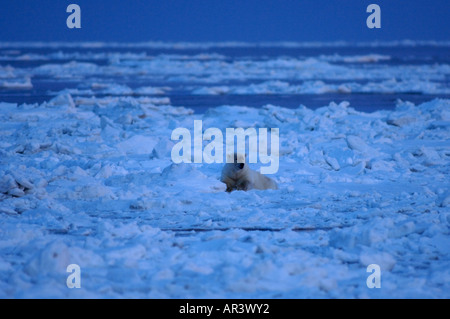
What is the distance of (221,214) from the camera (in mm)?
5352

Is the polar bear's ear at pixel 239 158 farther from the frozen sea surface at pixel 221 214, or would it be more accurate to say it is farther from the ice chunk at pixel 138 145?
the ice chunk at pixel 138 145

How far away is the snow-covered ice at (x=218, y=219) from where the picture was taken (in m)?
3.77

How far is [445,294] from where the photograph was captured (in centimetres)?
365

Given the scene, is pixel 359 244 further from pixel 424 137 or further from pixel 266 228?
pixel 424 137

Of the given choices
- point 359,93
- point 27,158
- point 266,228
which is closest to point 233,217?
point 266,228

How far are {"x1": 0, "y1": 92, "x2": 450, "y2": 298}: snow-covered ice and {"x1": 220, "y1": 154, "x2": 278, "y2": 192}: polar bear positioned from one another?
0.12 metres

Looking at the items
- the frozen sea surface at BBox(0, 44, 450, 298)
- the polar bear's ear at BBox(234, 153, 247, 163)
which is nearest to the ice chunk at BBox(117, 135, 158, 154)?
the frozen sea surface at BBox(0, 44, 450, 298)

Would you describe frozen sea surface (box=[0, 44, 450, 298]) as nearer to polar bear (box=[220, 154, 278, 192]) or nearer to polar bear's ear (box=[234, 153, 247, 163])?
polar bear (box=[220, 154, 278, 192])

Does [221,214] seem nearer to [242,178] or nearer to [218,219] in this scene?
[218,219]

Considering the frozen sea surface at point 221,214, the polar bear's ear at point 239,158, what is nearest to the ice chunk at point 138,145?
the frozen sea surface at point 221,214

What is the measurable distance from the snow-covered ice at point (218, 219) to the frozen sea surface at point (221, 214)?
0.04 feet

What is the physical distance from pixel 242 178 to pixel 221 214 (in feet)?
3.13
